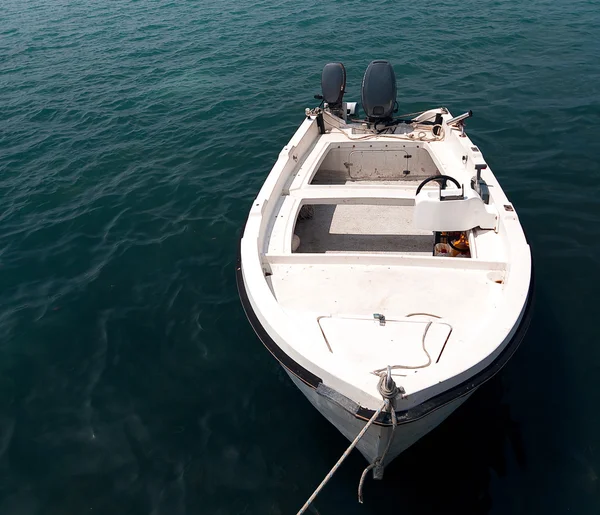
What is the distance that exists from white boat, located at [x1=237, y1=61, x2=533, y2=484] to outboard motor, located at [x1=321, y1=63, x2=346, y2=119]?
2277 mm

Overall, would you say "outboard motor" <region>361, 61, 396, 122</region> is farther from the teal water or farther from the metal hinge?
the metal hinge

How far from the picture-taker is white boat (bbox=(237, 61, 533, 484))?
4520mm

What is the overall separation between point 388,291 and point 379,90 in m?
6.23

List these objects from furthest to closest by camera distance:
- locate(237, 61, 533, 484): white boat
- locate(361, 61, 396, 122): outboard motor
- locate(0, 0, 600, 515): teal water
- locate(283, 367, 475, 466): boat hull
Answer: locate(361, 61, 396, 122): outboard motor
locate(0, 0, 600, 515): teal water
locate(237, 61, 533, 484): white boat
locate(283, 367, 475, 466): boat hull

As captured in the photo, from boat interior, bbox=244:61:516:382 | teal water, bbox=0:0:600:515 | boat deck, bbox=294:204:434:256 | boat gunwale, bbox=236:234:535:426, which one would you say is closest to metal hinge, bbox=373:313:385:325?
boat interior, bbox=244:61:516:382

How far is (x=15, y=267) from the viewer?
9.28m

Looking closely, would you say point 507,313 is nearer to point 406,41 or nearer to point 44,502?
point 44,502

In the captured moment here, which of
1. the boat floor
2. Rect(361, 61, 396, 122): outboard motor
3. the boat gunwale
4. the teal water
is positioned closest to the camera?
the boat gunwale

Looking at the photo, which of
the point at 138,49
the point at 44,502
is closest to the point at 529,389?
the point at 44,502

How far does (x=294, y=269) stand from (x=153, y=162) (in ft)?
27.2

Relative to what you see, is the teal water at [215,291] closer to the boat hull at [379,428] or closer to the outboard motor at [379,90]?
the boat hull at [379,428]

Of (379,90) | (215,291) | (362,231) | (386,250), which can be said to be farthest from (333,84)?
(215,291)

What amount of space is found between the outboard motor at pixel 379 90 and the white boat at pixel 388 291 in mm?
1590

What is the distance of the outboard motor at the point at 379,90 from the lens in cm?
1019
